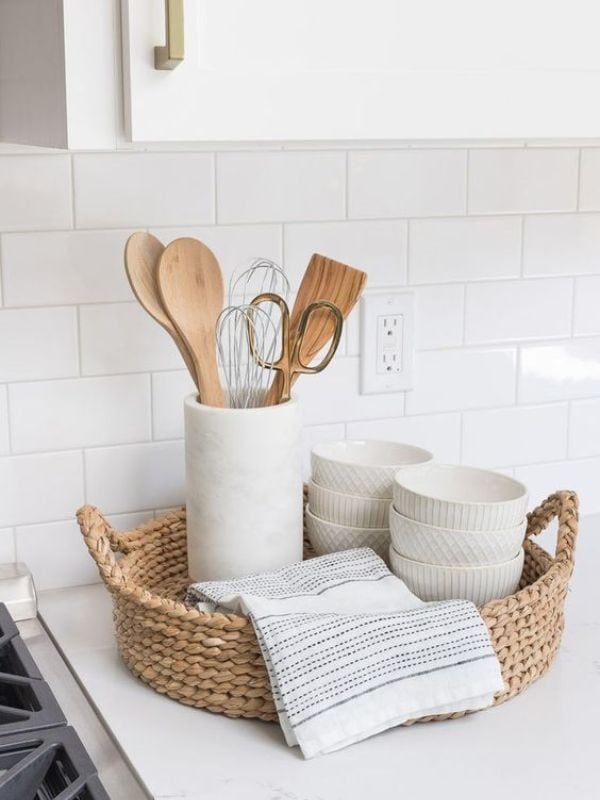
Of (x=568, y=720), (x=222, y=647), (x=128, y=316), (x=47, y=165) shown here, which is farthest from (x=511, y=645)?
(x=47, y=165)

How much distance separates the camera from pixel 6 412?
1227mm

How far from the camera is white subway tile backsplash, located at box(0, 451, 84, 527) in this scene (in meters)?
1.25

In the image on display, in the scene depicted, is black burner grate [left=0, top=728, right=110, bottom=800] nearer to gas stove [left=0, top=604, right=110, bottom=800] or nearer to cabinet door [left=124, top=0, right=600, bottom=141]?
gas stove [left=0, top=604, right=110, bottom=800]

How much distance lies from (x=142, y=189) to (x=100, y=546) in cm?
42

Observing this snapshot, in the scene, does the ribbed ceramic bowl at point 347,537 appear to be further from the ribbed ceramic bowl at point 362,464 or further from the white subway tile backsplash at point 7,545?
the white subway tile backsplash at point 7,545

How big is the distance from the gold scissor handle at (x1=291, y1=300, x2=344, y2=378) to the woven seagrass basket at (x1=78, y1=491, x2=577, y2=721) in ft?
0.83

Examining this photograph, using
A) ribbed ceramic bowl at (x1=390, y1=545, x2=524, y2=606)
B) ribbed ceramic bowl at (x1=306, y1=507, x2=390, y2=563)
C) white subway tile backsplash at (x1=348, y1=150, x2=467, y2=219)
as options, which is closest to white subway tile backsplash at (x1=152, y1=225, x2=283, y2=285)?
white subway tile backsplash at (x1=348, y1=150, x2=467, y2=219)

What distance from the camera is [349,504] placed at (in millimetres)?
1171

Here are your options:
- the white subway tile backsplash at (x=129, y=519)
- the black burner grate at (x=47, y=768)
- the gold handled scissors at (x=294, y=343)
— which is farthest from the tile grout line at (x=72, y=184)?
the black burner grate at (x=47, y=768)

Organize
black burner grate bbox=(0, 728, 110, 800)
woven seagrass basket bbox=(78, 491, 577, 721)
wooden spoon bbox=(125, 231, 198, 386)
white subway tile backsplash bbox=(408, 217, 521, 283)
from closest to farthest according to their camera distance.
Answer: black burner grate bbox=(0, 728, 110, 800) < woven seagrass basket bbox=(78, 491, 577, 721) < wooden spoon bbox=(125, 231, 198, 386) < white subway tile backsplash bbox=(408, 217, 521, 283)

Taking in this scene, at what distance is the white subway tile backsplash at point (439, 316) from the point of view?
1.41 m

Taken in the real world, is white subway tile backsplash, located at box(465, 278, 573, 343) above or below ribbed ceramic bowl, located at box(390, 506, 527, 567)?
above

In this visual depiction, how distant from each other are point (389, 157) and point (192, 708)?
706 millimetres

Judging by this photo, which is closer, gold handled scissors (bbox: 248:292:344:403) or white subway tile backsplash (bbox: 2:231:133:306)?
gold handled scissors (bbox: 248:292:344:403)
